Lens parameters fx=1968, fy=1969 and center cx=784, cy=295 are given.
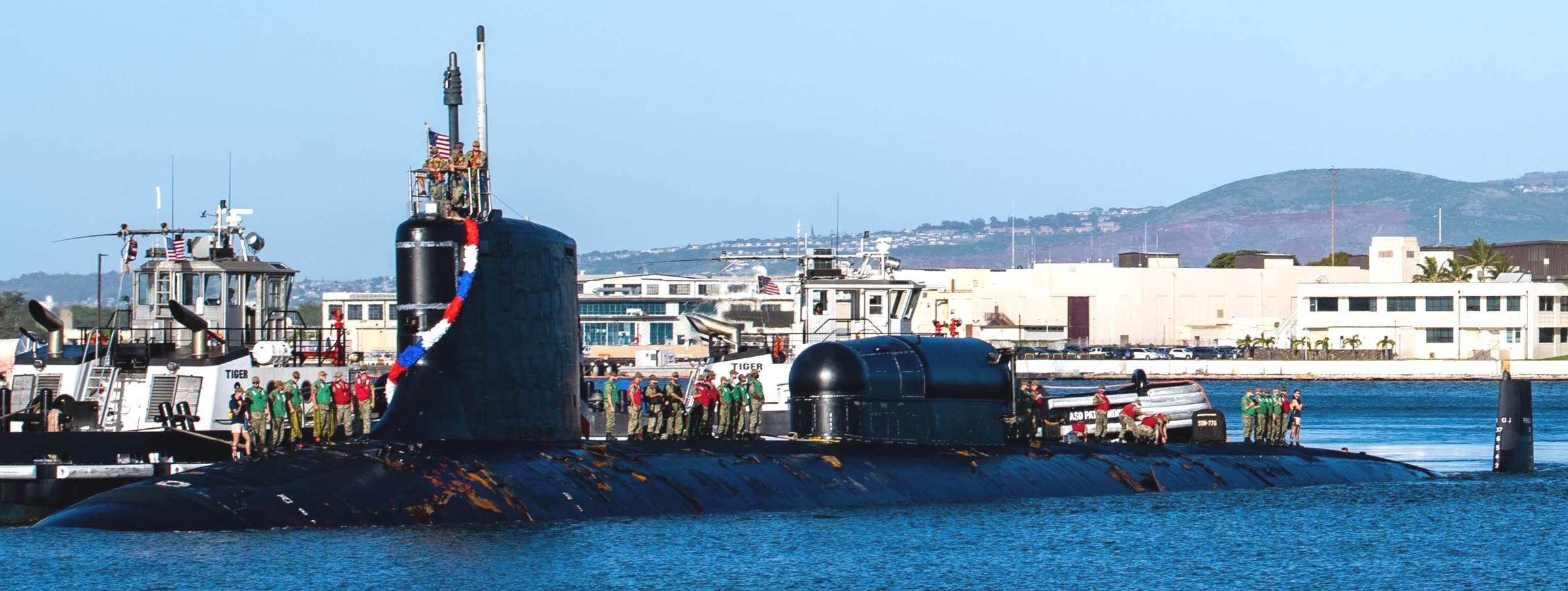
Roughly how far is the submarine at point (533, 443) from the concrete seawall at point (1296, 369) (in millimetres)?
79233

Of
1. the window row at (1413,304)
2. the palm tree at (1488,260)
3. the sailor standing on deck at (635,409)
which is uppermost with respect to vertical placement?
the palm tree at (1488,260)

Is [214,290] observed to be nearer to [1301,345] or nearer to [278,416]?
[278,416]

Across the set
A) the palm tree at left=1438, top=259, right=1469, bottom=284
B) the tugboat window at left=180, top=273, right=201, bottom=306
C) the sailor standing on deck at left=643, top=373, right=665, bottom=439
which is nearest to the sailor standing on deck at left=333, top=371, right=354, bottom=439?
the sailor standing on deck at left=643, top=373, right=665, bottom=439

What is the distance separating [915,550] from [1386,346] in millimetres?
99174

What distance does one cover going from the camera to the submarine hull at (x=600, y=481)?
75.5 feet

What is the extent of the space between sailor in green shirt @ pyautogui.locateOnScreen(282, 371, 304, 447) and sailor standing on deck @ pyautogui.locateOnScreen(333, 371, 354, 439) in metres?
0.53

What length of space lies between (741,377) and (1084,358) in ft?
319

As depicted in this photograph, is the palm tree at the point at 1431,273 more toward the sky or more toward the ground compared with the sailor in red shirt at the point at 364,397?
more toward the sky

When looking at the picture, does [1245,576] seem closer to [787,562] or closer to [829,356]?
[787,562]

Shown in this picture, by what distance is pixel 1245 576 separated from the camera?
80.1 feet

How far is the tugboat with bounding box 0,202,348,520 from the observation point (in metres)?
29.6

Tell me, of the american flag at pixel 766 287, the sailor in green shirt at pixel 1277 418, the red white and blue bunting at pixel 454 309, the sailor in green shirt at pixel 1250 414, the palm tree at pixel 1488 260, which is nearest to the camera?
the red white and blue bunting at pixel 454 309

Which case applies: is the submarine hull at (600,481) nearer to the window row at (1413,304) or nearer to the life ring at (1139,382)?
the life ring at (1139,382)

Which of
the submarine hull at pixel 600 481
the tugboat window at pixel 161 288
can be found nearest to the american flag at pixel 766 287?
the submarine hull at pixel 600 481
